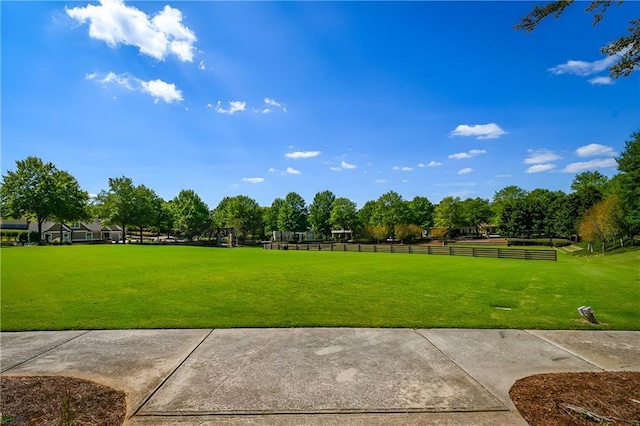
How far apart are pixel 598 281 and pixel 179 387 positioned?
56.7 ft

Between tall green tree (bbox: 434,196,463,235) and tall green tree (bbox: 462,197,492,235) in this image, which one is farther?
tall green tree (bbox: 462,197,492,235)

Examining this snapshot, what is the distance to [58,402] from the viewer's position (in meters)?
3.68

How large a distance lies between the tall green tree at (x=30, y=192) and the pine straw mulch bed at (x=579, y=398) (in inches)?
2409

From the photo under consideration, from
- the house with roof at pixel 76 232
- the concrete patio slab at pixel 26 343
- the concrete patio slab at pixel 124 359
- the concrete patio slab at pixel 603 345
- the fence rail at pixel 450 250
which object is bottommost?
the fence rail at pixel 450 250

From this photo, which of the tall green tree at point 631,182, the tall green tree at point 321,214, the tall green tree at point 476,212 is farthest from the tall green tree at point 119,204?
the tall green tree at point 476,212

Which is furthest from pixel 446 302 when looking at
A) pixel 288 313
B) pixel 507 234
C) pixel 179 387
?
pixel 507 234

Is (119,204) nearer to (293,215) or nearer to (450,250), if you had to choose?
(293,215)

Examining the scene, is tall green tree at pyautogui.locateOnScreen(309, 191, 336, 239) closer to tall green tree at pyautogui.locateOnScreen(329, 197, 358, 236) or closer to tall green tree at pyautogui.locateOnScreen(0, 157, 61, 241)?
tall green tree at pyautogui.locateOnScreen(329, 197, 358, 236)

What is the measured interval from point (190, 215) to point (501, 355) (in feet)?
222

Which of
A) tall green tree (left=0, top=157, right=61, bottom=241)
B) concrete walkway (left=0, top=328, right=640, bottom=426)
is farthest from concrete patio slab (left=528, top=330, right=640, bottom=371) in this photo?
tall green tree (left=0, top=157, right=61, bottom=241)

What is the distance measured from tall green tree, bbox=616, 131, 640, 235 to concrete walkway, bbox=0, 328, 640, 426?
124 ft

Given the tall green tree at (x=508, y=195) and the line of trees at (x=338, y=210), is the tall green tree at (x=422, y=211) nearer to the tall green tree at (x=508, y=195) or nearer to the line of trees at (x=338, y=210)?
the line of trees at (x=338, y=210)

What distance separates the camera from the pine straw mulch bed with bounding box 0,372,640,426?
3.36 meters

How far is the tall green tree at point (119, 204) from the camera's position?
183 ft
